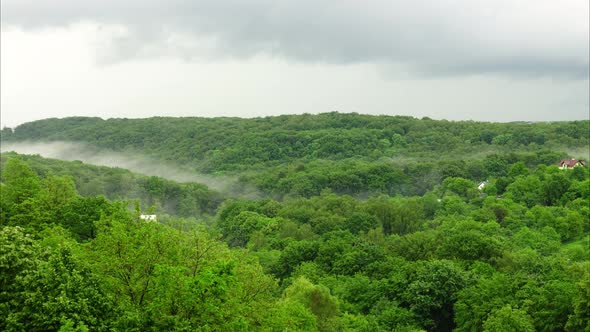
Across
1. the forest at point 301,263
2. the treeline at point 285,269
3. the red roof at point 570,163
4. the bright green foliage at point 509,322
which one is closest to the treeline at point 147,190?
the forest at point 301,263

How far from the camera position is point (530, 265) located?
4919 cm

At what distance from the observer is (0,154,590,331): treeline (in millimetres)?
22875

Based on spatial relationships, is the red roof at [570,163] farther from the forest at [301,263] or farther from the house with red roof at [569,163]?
the forest at [301,263]

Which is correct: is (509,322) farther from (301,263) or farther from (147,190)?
(147,190)

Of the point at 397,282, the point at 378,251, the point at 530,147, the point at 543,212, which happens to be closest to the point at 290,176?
the point at 530,147

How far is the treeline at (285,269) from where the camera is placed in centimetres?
2288

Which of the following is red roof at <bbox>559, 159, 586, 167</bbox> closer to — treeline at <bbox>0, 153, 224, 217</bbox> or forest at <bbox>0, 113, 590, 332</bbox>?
forest at <bbox>0, 113, 590, 332</bbox>

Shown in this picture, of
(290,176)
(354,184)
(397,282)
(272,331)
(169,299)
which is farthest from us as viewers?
(290,176)

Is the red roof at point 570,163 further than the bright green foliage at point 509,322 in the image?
Yes

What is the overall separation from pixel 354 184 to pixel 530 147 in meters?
56.3

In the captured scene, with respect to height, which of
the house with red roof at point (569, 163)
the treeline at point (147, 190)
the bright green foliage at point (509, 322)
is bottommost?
the treeline at point (147, 190)

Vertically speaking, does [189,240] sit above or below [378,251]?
above

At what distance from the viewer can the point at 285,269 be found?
63094mm

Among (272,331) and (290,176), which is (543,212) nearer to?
(272,331)
